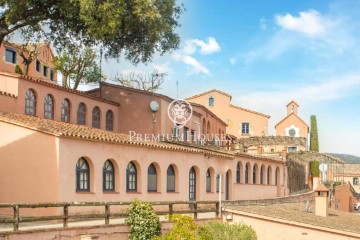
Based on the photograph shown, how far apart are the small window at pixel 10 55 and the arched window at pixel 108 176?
3068 centimetres

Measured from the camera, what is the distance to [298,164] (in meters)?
56.8

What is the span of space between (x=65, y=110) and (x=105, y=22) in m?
8.47

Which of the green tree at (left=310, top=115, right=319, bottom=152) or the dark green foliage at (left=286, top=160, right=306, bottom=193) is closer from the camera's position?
the dark green foliage at (left=286, top=160, right=306, bottom=193)

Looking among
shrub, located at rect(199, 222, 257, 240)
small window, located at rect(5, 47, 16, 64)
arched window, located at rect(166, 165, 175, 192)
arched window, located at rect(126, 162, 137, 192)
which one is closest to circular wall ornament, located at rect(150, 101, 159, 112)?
arched window, located at rect(166, 165, 175, 192)

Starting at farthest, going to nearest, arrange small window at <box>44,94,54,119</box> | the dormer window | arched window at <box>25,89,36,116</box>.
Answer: the dormer window < small window at <box>44,94,54,119</box> < arched window at <box>25,89,36,116</box>

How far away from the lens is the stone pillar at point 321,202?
3272cm

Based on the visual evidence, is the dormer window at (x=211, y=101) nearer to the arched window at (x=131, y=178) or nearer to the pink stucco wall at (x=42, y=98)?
the pink stucco wall at (x=42, y=98)

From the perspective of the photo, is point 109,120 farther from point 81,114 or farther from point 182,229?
point 182,229

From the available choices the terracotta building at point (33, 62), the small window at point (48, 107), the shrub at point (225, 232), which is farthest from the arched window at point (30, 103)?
the terracotta building at point (33, 62)

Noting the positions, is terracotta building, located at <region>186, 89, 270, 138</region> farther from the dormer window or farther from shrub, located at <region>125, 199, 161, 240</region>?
shrub, located at <region>125, 199, 161, 240</region>

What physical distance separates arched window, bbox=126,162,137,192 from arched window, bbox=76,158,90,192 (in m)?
3.08

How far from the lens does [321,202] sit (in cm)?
3300

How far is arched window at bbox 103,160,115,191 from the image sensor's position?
87.8ft

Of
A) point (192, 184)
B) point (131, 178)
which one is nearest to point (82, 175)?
point (131, 178)
